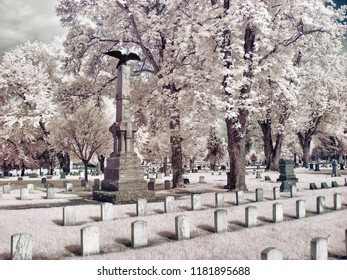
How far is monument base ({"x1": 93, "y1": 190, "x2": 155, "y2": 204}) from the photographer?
39.0 ft

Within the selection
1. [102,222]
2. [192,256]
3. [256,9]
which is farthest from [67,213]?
[256,9]

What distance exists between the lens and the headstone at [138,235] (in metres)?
6.87

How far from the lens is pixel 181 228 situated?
7.48m

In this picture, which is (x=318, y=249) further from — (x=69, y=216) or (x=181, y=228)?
(x=69, y=216)

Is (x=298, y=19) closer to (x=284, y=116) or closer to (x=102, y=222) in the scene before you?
(x=102, y=222)

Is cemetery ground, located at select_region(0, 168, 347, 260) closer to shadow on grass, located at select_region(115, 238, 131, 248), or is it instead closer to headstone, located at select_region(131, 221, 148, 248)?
shadow on grass, located at select_region(115, 238, 131, 248)

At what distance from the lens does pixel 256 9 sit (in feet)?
39.5

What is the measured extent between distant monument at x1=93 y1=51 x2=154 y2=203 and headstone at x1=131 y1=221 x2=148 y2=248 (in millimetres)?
5006

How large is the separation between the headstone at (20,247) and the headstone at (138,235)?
6.44 ft

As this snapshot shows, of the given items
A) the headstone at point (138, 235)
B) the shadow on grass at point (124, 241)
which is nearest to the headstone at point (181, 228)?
the headstone at point (138, 235)

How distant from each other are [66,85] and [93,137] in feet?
12.2

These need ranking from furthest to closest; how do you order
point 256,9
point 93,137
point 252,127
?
point 252,127 < point 93,137 < point 256,9

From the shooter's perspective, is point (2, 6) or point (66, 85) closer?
point (2, 6)

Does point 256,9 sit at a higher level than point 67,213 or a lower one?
higher
